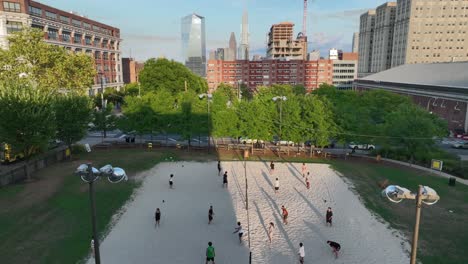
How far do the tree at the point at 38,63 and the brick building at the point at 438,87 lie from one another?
7065cm

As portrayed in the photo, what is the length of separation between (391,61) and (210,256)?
161388 mm

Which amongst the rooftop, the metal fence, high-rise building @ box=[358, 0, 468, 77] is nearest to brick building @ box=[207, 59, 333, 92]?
the rooftop

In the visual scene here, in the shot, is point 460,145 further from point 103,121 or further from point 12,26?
point 12,26

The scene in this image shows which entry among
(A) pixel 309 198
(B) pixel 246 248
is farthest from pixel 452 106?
(B) pixel 246 248

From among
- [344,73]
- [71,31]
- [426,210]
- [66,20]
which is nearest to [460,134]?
[426,210]

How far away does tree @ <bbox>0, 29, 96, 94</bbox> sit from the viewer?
36.6 meters

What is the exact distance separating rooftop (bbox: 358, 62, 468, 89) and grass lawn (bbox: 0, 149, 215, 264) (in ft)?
225

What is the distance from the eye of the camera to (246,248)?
17.7m

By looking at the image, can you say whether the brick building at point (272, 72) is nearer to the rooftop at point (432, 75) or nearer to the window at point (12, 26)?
the rooftop at point (432, 75)

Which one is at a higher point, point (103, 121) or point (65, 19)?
point (65, 19)

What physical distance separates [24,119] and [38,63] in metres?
16.6

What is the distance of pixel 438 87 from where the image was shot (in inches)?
2611

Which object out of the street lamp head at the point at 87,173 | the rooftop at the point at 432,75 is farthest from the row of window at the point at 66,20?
the rooftop at the point at 432,75

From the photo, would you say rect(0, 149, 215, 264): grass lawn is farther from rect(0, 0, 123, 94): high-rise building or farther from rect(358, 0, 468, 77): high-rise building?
rect(358, 0, 468, 77): high-rise building
